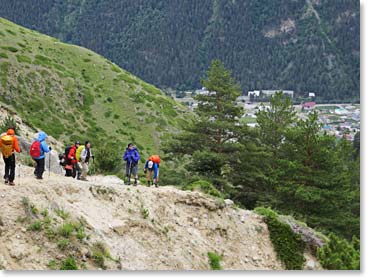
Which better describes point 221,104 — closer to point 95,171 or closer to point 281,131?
point 281,131

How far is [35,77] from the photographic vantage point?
43.7 metres

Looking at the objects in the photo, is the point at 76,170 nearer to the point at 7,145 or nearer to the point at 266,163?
the point at 7,145

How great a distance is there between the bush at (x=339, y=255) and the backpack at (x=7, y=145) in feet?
28.2

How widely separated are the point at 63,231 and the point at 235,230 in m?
5.80

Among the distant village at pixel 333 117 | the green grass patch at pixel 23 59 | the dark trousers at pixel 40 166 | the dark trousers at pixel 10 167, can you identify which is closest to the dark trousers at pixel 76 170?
the dark trousers at pixel 40 166

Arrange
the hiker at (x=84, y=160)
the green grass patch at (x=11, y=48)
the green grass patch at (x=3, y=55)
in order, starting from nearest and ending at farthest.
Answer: the hiker at (x=84, y=160) < the green grass patch at (x=3, y=55) < the green grass patch at (x=11, y=48)

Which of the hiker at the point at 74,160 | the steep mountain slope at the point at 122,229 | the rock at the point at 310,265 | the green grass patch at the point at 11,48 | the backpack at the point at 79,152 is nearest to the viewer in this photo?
the steep mountain slope at the point at 122,229

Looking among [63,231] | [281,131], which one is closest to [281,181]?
[281,131]

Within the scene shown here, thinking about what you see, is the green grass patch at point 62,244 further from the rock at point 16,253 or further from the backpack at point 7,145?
the backpack at point 7,145

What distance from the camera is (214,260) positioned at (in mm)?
15062

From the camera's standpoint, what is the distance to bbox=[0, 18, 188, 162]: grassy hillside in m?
41.0

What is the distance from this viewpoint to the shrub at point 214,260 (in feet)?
48.3

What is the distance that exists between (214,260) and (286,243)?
2924mm

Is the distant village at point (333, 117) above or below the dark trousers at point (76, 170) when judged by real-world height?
above
